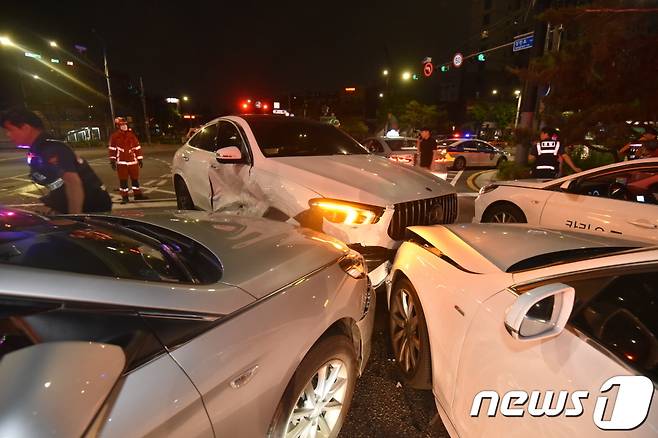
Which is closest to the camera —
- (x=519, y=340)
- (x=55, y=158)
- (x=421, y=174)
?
(x=519, y=340)

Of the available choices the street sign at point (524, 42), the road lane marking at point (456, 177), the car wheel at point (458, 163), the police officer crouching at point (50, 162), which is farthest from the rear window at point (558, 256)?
the car wheel at point (458, 163)

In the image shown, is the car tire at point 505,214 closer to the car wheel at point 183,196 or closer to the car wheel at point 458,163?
the car wheel at point 183,196

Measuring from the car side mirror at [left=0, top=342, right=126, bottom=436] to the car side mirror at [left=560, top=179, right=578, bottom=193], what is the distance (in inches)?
187

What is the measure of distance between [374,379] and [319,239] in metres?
1.08

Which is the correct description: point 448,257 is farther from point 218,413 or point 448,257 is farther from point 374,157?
point 374,157

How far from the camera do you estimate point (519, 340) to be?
1.56 metres

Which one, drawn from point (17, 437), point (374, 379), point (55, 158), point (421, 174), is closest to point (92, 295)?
point (17, 437)

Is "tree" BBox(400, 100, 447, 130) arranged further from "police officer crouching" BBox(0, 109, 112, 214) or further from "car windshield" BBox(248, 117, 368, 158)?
"police officer crouching" BBox(0, 109, 112, 214)

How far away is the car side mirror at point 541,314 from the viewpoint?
1.47 meters

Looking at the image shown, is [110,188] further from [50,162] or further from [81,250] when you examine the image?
[81,250]

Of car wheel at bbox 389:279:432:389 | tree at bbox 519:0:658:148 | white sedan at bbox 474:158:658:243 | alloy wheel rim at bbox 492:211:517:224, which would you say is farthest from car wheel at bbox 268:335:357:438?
tree at bbox 519:0:658:148

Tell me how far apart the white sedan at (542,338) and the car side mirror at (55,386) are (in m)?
1.42

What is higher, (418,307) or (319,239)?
(319,239)

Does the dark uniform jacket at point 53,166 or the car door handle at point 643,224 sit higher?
the dark uniform jacket at point 53,166
